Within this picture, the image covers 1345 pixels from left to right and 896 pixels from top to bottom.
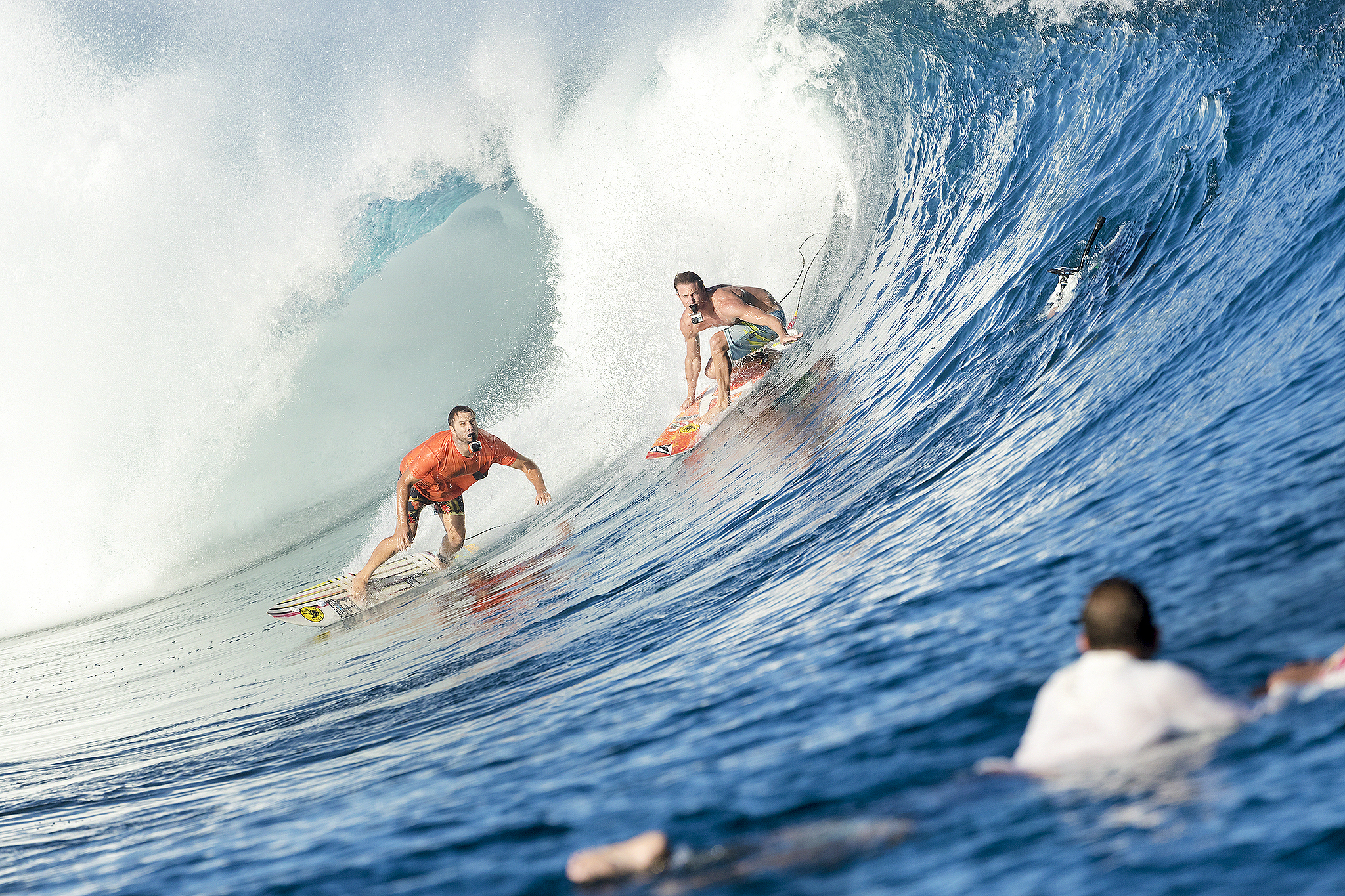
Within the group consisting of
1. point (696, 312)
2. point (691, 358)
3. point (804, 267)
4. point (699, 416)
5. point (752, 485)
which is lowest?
point (752, 485)

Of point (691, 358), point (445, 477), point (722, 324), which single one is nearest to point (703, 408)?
point (691, 358)

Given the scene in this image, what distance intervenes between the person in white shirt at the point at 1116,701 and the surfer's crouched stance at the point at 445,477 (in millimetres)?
6512

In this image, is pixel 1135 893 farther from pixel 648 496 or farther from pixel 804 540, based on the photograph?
pixel 648 496

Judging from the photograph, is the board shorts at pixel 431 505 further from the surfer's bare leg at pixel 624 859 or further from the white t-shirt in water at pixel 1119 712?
the white t-shirt in water at pixel 1119 712

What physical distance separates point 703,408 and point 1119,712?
8103 mm

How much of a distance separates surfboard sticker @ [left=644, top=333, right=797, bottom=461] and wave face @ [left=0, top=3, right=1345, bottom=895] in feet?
0.76

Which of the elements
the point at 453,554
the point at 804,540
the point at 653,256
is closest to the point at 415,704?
the point at 804,540

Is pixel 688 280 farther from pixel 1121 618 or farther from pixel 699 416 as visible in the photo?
pixel 1121 618

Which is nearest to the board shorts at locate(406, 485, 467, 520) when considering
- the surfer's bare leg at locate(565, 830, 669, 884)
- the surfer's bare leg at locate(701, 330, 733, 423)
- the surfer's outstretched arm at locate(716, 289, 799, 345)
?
the surfer's bare leg at locate(701, 330, 733, 423)

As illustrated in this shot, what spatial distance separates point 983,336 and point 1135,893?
227 inches

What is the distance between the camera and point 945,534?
464cm

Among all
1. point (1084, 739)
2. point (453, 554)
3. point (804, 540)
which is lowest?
point (1084, 739)

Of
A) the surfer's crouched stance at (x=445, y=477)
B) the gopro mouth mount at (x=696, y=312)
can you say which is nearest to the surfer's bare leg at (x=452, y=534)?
the surfer's crouched stance at (x=445, y=477)

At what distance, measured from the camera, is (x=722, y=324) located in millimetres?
10359
